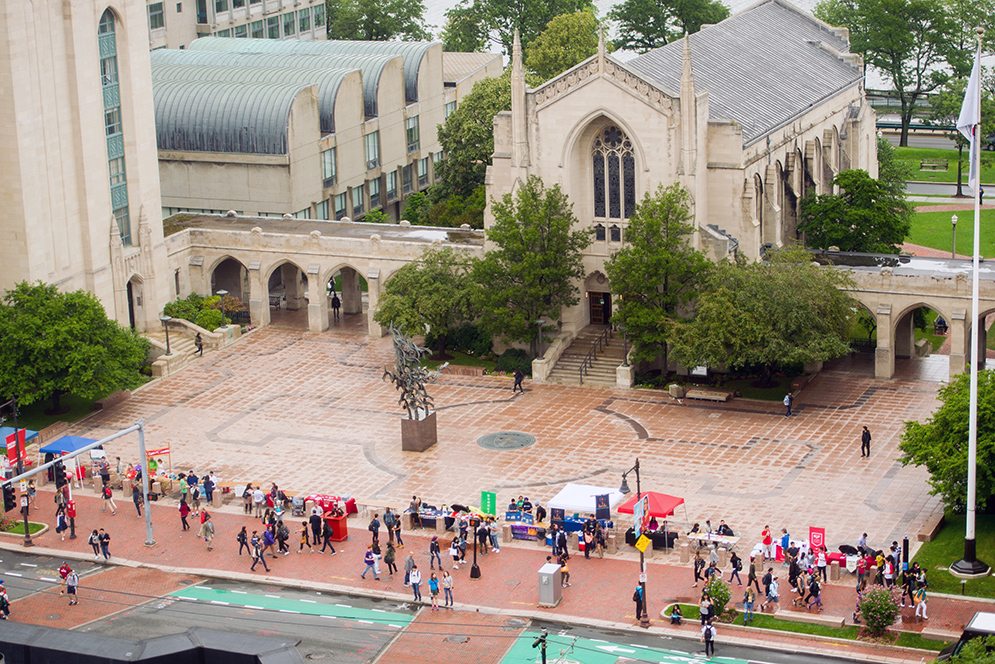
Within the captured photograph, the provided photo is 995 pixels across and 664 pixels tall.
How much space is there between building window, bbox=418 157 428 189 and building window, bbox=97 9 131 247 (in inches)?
1494

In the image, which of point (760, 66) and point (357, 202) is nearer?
point (760, 66)

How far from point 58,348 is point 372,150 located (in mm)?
43624

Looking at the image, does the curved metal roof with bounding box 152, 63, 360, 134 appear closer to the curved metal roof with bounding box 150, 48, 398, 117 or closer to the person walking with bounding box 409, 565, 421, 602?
the curved metal roof with bounding box 150, 48, 398, 117

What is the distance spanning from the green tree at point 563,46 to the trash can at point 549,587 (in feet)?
248

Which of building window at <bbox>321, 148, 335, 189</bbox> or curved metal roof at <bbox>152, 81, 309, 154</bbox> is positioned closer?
curved metal roof at <bbox>152, 81, 309, 154</bbox>

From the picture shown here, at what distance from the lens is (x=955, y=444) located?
61625mm

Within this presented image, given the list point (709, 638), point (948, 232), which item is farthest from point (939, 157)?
point (709, 638)

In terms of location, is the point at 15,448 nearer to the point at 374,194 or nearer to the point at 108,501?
the point at 108,501

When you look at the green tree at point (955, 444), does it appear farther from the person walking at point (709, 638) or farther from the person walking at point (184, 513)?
the person walking at point (184, 513)

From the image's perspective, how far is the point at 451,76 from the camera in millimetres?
138250

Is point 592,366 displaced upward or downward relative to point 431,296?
downward

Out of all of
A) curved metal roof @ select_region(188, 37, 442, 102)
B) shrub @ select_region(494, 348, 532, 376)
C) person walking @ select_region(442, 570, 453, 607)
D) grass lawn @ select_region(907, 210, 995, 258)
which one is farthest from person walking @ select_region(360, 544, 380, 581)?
curved metal roof @ select_region(188, 37, 442, 102)

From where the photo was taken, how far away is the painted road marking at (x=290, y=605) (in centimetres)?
5866

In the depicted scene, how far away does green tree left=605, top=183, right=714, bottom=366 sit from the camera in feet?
267
